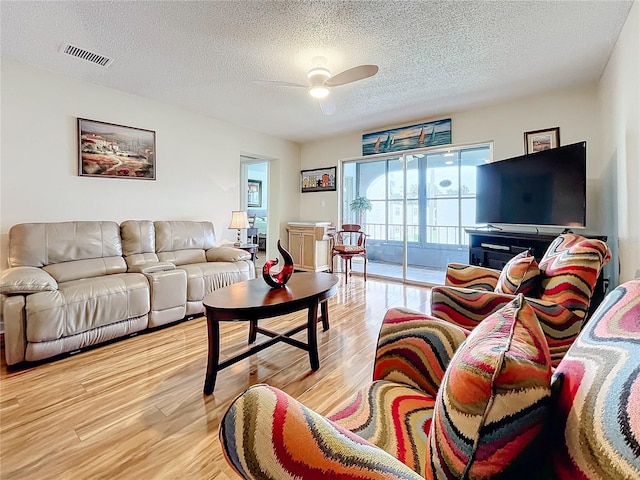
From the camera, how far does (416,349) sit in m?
1.20

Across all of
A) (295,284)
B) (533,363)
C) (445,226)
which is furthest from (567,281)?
(445,226)

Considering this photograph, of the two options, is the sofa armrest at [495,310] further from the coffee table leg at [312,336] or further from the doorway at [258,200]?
the doorway at [258,200]

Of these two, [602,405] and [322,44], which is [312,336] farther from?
[322,44]

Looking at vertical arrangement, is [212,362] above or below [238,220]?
below

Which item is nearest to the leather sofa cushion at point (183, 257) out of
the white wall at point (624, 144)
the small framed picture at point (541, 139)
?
the white wall at point (624, 144)

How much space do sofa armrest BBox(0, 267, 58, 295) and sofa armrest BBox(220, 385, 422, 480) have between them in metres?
2.45

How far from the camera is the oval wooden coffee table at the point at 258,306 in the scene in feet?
6.03

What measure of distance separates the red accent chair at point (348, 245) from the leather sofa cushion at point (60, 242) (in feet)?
9.44

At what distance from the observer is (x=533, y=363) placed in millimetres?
562

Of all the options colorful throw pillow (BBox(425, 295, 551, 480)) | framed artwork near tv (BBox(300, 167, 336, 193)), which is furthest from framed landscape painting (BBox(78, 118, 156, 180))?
colorful throw pillow (BBox(425, 295, 551, 480))

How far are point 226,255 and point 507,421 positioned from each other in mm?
3597

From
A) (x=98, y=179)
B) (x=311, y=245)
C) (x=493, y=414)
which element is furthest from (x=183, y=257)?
(x=493, y=414)

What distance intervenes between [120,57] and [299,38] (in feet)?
5.45

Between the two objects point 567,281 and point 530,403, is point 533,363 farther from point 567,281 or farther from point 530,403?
point 567,281
